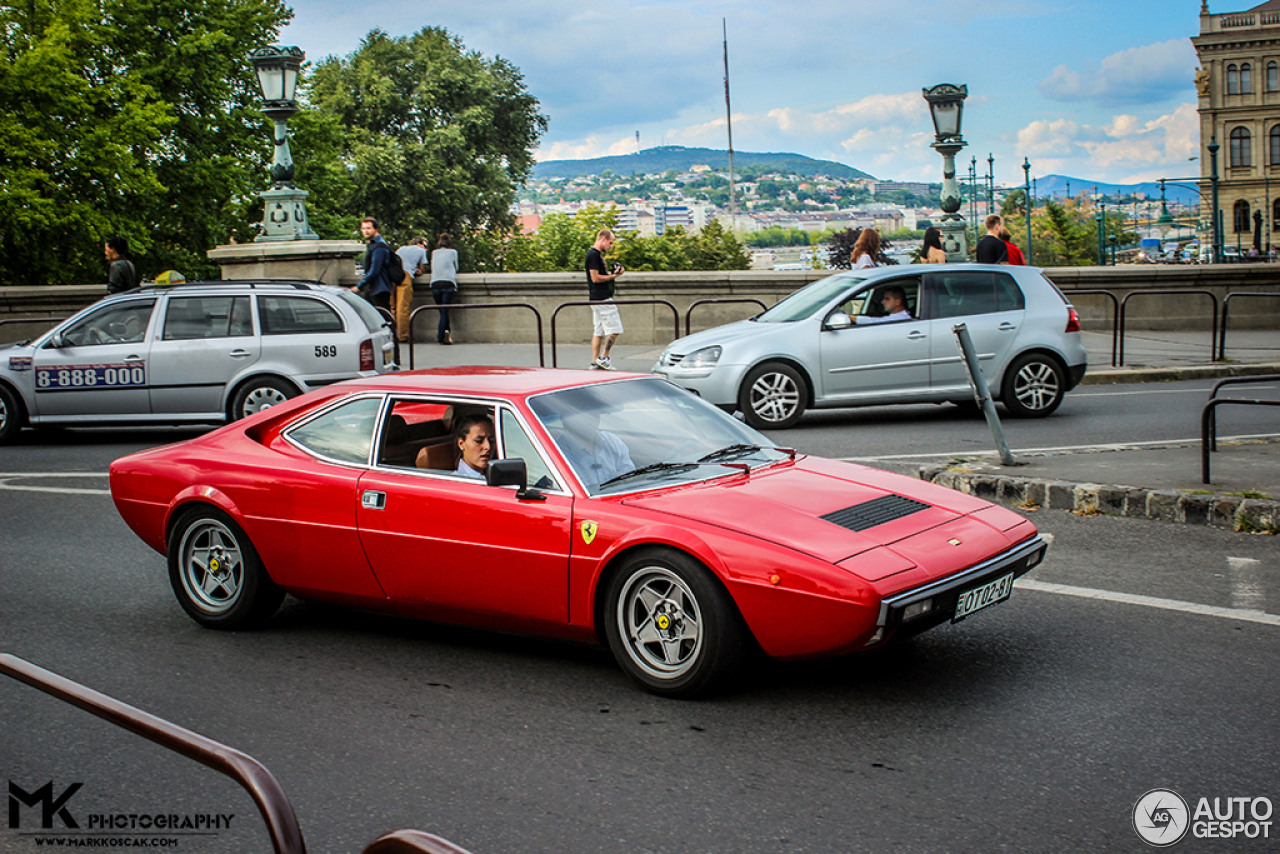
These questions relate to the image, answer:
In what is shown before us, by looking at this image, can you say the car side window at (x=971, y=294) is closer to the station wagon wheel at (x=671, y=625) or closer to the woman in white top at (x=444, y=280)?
the station wagon wheel at (x=671, y=625)

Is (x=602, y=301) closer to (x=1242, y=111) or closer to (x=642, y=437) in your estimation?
(x=642, y=437)

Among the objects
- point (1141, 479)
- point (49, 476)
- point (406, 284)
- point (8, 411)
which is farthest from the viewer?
point (406, 284)

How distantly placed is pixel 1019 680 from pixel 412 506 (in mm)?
2677

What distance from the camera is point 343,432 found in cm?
584

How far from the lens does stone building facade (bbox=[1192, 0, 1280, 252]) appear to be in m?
109

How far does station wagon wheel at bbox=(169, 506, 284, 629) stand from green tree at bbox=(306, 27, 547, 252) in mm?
48864

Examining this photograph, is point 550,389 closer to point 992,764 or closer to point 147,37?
point 992,764

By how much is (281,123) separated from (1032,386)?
42.3 feet

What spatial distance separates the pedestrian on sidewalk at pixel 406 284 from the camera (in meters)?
21.1

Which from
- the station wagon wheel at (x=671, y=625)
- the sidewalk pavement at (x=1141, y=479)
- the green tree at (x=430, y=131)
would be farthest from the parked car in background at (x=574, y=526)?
the green tree at (x=430, y=131)

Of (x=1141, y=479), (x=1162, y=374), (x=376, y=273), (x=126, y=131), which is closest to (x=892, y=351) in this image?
(x=1141, y=479)

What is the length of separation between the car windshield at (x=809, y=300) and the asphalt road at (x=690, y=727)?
6.54m

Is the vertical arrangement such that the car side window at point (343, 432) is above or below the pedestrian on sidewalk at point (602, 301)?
below

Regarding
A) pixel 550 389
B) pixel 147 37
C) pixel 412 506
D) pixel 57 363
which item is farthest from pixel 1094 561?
pixel 147 37
